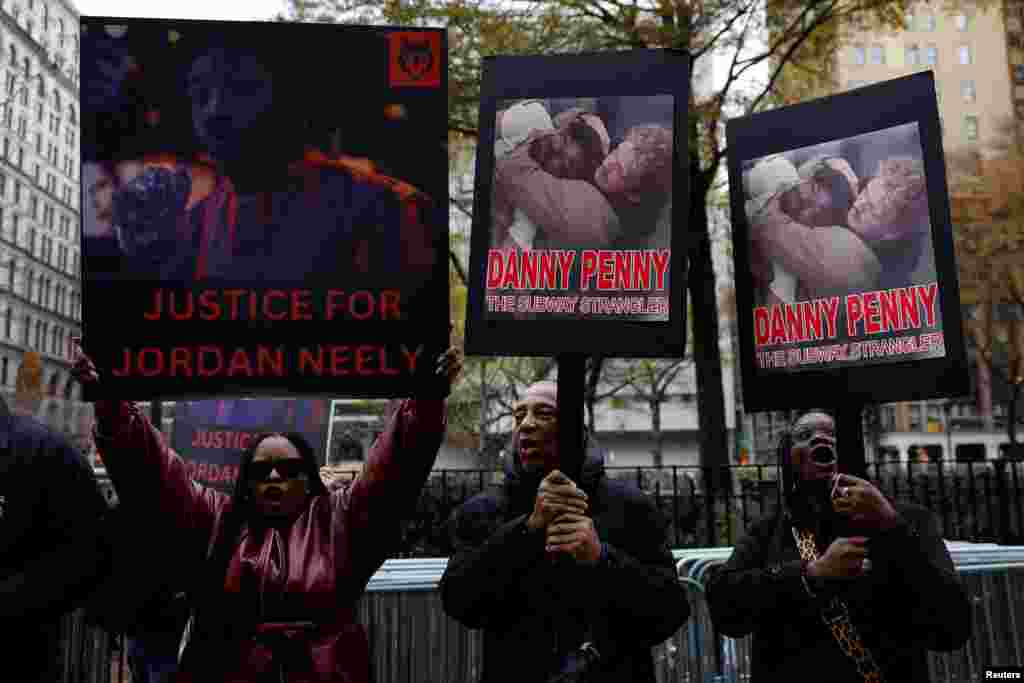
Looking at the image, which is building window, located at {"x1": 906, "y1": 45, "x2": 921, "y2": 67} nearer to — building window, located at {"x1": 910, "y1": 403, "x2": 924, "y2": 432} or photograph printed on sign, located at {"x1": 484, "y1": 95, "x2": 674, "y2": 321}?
building window, located at {"x1": 910, "y1": 403, "x2": 924, "y2": 432}

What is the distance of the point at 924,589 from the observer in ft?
10.00

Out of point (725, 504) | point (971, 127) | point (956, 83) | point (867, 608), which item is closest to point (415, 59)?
point (867, 608)

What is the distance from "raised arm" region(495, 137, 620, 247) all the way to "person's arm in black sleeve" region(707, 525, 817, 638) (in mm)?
1293

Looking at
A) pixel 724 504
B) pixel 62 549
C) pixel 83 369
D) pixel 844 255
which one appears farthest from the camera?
pixel 724 504

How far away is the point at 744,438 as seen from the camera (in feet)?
247

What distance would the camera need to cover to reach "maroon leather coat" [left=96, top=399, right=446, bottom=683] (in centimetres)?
295

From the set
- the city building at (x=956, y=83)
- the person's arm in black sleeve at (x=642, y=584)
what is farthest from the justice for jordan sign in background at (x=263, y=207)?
the city building at (x=956, y=83)

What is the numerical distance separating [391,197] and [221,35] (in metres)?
0.81

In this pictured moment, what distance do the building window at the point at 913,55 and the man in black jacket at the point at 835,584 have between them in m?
71.5

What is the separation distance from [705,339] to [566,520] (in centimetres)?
1111

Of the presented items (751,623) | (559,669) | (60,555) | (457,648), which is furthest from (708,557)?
(60,555)

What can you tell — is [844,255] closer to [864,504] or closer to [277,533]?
[864,504]

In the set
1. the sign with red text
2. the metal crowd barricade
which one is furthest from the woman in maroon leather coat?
the sign with red text

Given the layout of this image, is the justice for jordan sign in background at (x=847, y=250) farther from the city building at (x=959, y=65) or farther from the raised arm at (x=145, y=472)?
the city building at (x=959, y=65)
